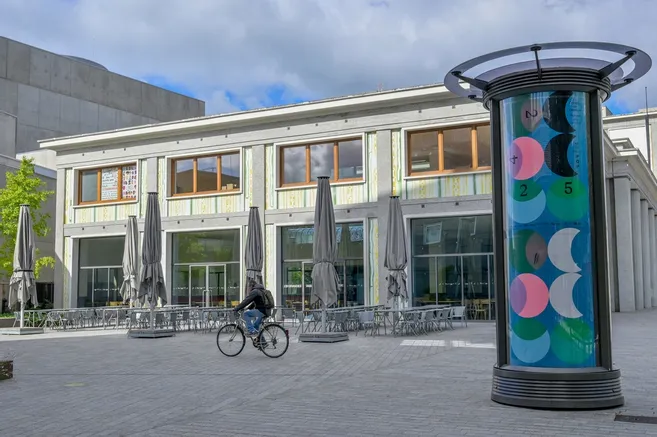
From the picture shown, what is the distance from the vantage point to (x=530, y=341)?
8.11 metres

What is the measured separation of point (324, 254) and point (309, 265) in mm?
9199

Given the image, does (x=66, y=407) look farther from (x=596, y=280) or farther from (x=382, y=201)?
(x=382, y=201)

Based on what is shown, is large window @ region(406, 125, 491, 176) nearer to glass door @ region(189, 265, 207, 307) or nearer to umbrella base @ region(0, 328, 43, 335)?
glass door @ region(189, 265, 207, 307)

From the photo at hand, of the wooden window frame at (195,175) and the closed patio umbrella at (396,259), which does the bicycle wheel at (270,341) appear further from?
the wooden window frame at (195,175)

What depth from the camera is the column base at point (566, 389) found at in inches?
306

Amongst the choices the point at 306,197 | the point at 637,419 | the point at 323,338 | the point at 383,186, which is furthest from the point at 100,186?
the point at 637,419

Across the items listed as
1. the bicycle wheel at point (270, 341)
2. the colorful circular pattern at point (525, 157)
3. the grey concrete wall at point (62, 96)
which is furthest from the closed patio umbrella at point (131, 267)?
the grey concrete wall at point (62, 96)

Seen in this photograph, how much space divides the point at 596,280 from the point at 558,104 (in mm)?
1975

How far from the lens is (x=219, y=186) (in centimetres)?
2902

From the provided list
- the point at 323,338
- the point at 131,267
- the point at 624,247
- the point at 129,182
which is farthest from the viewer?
the point at 129,182

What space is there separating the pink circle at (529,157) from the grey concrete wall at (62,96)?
40.0 meters

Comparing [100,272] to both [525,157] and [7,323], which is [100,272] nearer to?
[7,323]

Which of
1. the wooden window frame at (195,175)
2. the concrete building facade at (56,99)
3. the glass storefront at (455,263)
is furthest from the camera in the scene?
the concrete building facade at (56,99)

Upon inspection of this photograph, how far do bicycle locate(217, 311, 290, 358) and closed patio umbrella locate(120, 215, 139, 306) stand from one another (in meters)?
9.46
